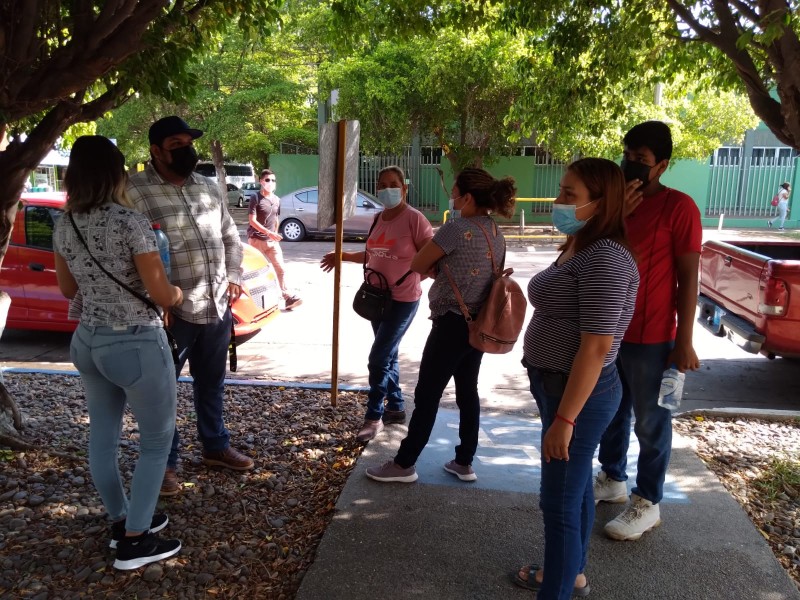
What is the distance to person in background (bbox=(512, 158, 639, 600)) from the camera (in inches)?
87.4

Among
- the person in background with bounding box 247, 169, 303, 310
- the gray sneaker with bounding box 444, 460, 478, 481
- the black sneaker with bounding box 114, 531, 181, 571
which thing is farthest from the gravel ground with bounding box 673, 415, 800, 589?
the person in background with bounding box 247, 169, 303, 310

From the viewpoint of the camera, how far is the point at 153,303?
8.95ft

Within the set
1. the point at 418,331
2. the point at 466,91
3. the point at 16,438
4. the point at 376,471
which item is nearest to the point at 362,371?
the point at 418,331

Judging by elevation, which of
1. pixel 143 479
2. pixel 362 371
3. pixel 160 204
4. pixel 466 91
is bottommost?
pixel 362 371

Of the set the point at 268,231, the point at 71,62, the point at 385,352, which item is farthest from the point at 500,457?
the point at 268,231

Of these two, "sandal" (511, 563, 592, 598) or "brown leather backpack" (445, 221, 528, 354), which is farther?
"brown leather backpack" (445, 221, 528, 354)

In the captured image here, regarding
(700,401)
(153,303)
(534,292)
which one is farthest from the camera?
(700,401)

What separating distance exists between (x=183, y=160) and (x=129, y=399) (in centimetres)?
127

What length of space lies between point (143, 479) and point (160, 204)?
4.38 ft

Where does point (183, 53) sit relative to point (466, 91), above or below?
below

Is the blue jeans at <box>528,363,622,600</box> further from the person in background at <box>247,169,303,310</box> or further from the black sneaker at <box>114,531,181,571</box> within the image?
the person in background at <box>247,169,303,310</box>

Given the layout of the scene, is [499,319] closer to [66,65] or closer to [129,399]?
[129,399]

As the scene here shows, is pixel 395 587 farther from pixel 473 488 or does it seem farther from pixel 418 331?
pixel 418 331

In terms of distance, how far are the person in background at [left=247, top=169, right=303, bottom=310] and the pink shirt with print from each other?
498 centimetres
